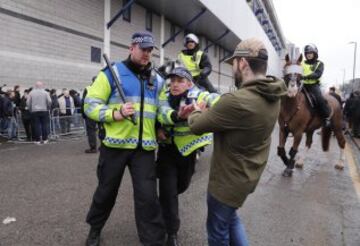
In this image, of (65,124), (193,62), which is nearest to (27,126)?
(65,124)

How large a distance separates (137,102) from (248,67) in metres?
1.15

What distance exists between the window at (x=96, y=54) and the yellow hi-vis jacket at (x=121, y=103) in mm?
12938

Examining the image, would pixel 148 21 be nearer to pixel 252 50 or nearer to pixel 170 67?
pixel 170 67

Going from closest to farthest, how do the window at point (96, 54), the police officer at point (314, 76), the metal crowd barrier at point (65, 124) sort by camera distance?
the police officer at point (314, 76) → the metal crowd barrier at point (65, 124) → the window at point (96, 54)

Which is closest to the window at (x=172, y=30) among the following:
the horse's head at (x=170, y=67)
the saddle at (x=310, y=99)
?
the saddle at (x=310, y=99)

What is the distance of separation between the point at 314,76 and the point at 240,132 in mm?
5790

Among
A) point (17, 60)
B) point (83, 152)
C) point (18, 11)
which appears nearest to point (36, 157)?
point (83, 152)

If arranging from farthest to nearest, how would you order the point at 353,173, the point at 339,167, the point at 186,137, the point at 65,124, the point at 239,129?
1. the point at 65,124
2. the point at 339,167
3. the point at 353,173
4. the point at 186,137
5. the point at 239,129

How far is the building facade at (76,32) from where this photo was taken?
11.6 m

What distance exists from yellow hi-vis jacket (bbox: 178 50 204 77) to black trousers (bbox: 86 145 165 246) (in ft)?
11.8

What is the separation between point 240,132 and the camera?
244cm

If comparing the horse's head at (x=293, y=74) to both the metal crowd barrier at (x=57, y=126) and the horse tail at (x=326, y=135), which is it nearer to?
the horse tail at (x=326, y=135)

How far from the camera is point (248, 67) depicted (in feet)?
8.36

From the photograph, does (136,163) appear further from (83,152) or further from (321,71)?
(83,152)
